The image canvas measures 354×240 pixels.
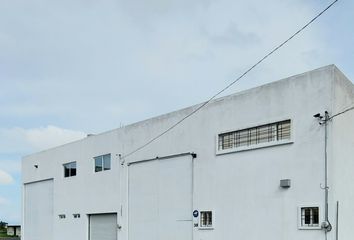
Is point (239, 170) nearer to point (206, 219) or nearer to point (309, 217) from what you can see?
point (206, 219)

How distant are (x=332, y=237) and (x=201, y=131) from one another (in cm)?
700

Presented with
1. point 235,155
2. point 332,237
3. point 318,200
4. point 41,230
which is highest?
point 235,155

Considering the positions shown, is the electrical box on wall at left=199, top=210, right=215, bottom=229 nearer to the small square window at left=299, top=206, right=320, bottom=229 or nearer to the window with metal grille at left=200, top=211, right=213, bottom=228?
the window with metal grille at left=200, top=211, right=213, bottom=228

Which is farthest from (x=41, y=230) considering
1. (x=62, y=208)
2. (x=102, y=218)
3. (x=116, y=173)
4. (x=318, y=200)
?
(x=318, y=200)

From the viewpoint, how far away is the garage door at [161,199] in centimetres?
2098

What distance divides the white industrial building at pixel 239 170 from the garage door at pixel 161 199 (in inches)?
→ 1.6

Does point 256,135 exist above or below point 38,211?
above

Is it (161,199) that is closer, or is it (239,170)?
(239,170)

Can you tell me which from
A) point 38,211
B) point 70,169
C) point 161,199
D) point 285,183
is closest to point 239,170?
point 285,183

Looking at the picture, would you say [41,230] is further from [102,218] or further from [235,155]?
Result: [235,155]

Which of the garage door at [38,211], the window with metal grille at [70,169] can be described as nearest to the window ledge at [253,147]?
the window with metal grille at [70,169]

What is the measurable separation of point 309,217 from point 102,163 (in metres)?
14.0

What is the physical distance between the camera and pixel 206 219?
779 inches

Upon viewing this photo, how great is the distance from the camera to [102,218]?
2725 cm
